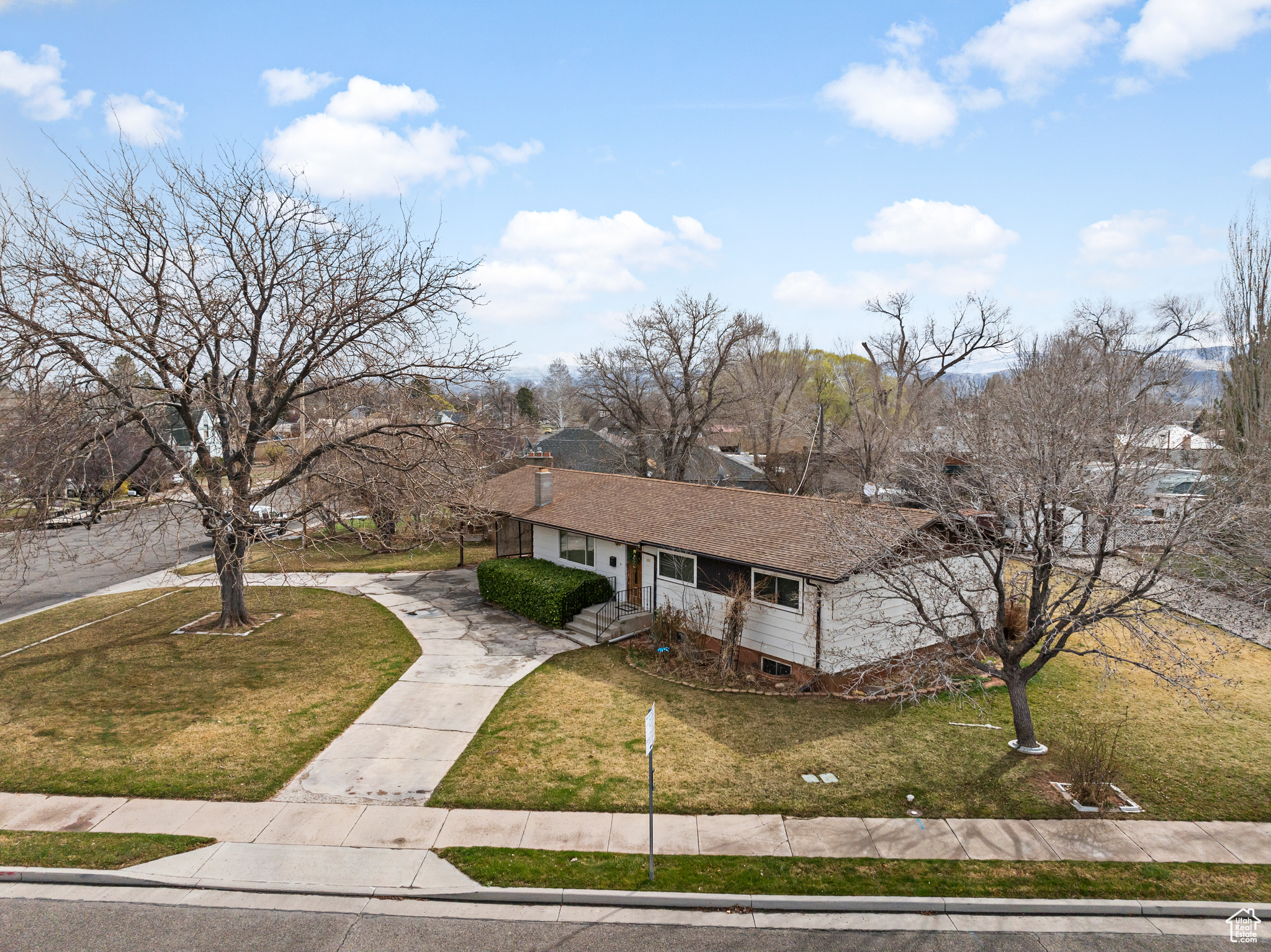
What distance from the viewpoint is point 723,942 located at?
7.34 metres

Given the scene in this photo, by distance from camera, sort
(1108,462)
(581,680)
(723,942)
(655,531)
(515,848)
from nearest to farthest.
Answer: (723,942) → (515,848) → (1108,462) → (581,680) → (655,531)

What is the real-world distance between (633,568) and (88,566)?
15.1 metres

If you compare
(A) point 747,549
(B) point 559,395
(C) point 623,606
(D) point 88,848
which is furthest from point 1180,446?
(B) point 559,395

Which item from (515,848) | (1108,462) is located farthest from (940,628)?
(515,848)

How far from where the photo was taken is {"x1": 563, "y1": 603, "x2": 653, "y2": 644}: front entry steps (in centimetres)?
1809

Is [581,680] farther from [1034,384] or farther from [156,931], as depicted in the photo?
[1034,384]

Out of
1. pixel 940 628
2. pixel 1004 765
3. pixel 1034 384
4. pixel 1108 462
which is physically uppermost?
pixel 1034 384

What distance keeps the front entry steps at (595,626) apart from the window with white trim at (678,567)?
1358 millimetres

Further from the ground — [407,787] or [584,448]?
[584,448]

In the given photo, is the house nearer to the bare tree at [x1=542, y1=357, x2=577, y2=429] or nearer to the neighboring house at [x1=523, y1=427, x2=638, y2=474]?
the neighboring house at [x1=523, y1=427, x2=638, y2=474]

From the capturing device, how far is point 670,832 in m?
9.28

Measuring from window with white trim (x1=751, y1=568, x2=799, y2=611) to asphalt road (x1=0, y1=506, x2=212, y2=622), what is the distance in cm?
1299

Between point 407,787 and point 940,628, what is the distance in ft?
28.8

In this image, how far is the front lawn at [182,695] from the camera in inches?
430
